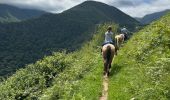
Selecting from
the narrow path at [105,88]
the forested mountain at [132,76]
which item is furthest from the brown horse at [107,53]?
the forested mountain at [132,76]

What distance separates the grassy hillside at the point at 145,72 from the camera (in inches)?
761

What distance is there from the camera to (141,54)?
112 ft

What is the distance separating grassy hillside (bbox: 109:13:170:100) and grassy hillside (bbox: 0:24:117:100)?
164cm

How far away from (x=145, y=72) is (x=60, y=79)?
72.3 feet

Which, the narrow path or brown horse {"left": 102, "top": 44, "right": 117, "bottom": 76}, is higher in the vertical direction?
brown horse {"left": 102, "top": 44, "right": 117, "bottom": 76}

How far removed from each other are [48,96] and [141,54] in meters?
8.70

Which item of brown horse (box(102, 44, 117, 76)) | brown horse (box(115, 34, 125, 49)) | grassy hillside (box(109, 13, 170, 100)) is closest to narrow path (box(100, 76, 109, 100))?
grassy hillside (box(109, 13, 170, 100))

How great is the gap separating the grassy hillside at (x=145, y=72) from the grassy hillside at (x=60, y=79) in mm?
1638

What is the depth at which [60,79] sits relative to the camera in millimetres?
44906

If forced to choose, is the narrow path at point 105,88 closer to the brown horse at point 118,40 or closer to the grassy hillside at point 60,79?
the grassy hillside at point 60,79

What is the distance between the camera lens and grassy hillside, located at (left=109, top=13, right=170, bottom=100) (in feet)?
63.4

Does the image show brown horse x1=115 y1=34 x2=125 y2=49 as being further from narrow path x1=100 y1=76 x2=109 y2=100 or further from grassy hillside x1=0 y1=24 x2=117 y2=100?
narrow path x1=100 y1=76 x2=109 y2=100

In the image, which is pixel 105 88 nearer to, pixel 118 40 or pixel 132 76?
pixel 132 76

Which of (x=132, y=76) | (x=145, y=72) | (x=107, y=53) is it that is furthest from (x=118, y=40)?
(x=145, y=72)
